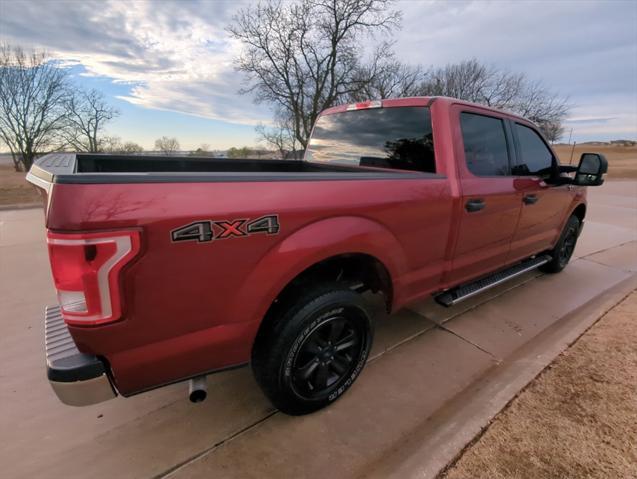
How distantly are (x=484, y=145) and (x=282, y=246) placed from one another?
2182mm

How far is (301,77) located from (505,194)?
77.4ft

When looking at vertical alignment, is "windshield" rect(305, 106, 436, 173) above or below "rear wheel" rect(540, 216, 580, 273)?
above

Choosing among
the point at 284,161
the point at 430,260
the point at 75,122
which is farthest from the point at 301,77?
the point at 430,260

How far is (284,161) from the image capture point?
379 centimetres

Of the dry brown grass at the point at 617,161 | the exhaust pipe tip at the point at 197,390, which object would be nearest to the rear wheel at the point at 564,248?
the exhaust pipe tip at the point at 197,390

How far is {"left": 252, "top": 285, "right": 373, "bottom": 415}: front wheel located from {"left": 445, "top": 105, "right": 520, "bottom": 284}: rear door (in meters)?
1.06

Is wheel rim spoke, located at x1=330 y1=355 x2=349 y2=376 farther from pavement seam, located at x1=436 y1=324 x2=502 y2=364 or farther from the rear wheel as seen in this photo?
the rear wheel

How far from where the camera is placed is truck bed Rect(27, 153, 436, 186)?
129 centimetres

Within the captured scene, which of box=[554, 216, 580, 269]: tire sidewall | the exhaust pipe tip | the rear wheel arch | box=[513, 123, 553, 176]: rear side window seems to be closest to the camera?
the exhaust pipe tip

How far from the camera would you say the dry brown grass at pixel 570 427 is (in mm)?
1725

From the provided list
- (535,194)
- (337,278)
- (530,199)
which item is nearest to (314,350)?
(337,278)

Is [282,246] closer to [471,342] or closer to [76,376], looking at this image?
[76,376]

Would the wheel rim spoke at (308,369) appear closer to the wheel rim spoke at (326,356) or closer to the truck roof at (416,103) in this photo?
the wheel rim spoke at (326,356)

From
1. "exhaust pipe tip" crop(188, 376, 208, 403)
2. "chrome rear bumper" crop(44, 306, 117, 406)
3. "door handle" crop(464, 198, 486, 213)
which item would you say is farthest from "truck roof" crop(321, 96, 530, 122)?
"chrome rear bumper" crop(44, 306, 117, 406)
